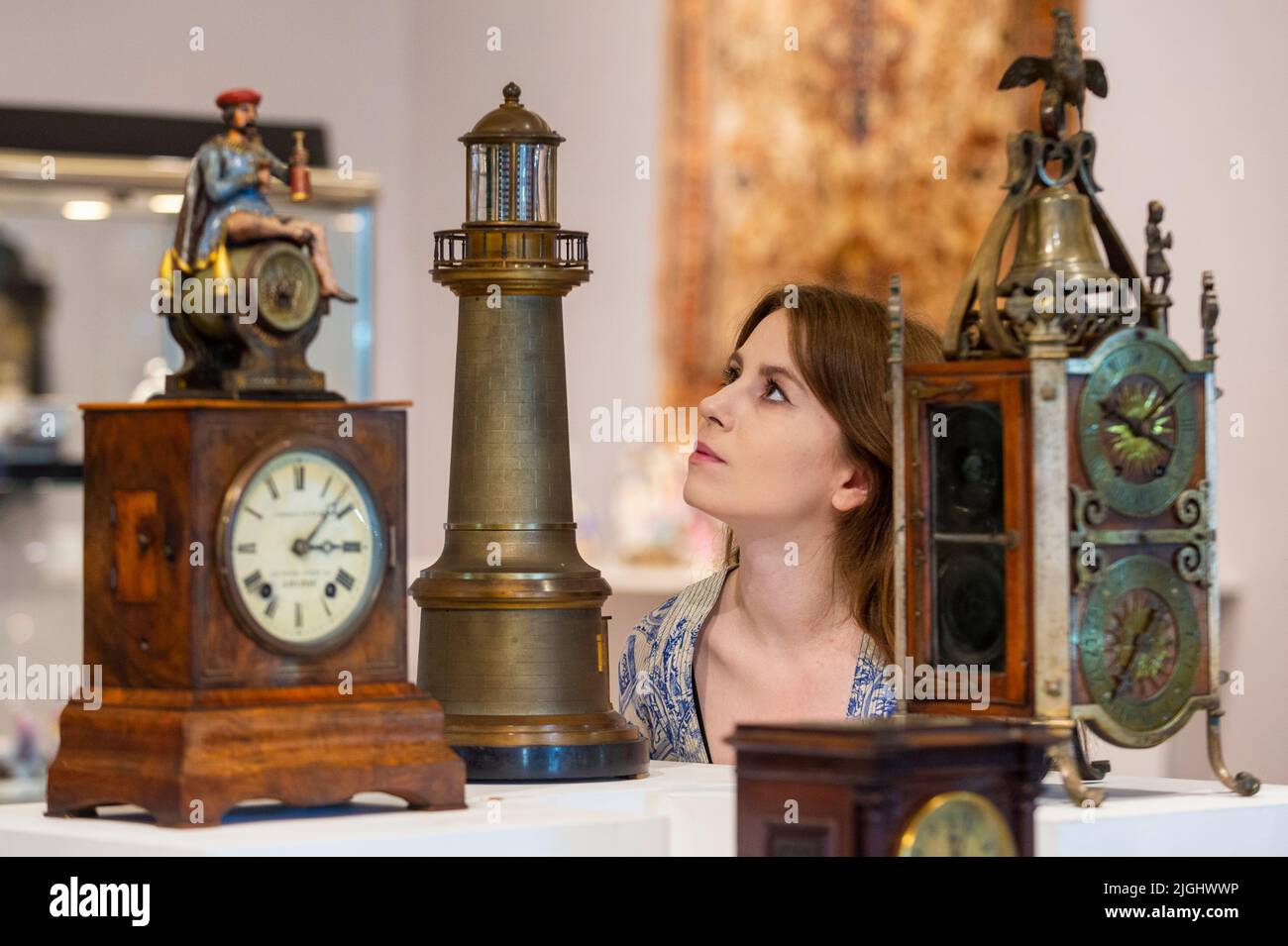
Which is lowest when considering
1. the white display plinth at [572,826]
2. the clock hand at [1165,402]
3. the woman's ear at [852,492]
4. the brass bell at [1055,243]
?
the white display plinth at [572,826]

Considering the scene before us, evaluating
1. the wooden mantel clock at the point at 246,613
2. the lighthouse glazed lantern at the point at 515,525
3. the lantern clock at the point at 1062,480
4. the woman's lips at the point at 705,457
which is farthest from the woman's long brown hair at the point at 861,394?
the wooden mantel clock at the point at 246,613

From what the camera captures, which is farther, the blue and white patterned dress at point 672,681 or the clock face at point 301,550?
the blue and white patterned dress at point 672,681

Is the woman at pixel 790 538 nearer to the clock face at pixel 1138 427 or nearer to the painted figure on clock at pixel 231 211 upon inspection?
the clock face at pixel 1138 427

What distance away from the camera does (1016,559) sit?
8.01 ft

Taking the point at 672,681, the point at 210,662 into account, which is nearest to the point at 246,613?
the point at 210,662

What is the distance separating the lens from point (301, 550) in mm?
2410

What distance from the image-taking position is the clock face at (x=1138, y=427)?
2461mm

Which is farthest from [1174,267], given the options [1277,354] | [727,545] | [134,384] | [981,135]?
[134,384]

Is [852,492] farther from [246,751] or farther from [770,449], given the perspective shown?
[246,751]

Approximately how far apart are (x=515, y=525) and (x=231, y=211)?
24.2 inches

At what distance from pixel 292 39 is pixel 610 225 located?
1.58m

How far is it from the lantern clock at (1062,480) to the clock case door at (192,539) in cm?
61

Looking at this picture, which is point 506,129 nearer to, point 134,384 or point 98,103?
point 134,384
